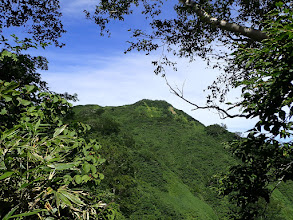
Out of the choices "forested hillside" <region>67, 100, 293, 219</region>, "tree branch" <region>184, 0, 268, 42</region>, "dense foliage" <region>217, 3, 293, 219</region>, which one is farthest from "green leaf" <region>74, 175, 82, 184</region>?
"forested hillside" <region>67, 100, 293, 219</region>

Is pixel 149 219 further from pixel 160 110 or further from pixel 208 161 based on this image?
pixel 160 110

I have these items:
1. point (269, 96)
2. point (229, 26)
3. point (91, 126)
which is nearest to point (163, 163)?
point (91, 126)

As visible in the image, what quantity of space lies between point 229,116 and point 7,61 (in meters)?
4.41

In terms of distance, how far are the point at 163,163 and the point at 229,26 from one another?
46.3 metres

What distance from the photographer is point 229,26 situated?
6320 mm

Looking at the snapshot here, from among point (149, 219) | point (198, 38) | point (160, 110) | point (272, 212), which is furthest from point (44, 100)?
point (160, 110)

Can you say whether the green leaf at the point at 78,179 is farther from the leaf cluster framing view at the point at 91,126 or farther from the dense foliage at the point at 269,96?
the dense foliage at the point at 269,96

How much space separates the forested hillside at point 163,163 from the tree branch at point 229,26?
28.7 feet

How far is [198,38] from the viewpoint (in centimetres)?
877

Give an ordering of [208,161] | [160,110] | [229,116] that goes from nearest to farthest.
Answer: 1. [229,116]
2. [208,161]
3. [160,110]

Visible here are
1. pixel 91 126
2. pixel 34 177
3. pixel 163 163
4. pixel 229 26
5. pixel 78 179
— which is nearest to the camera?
pixel 34 177

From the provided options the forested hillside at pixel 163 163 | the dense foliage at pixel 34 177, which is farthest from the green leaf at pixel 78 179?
the forested hillside at pixel 163 163

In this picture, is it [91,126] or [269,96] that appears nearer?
[269,96]

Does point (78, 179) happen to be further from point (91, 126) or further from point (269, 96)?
point (91, 126)
